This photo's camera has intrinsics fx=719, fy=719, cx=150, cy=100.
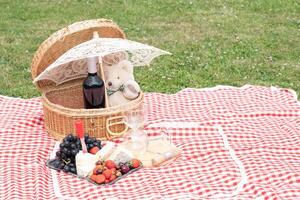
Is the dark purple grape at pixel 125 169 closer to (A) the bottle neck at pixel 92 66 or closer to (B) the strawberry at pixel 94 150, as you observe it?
(B) the strawberry at pixel 94 150

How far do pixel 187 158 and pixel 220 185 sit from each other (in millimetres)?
337

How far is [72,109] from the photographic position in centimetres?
385

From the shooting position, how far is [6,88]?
5520mm

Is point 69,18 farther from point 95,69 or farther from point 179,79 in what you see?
point 95,69

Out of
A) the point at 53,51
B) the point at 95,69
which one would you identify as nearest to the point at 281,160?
the point at 95,69

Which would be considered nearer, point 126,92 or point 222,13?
point 126,92

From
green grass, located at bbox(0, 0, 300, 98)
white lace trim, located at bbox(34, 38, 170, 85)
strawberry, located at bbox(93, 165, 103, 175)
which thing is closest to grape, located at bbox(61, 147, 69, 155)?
strawberry, located at bbox(93, 165, 103, 175)

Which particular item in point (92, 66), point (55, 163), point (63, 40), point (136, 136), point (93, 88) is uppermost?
point (63, 40)

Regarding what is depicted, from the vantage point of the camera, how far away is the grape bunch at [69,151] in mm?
3607

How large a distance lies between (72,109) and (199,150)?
0.71m

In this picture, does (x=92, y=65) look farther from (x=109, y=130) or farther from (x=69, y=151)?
(x=69, y=151)

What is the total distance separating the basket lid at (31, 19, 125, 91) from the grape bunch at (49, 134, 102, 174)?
527 millimetres

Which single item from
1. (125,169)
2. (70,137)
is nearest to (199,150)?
(125,169)

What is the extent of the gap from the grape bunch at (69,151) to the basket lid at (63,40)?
53 centimetres
